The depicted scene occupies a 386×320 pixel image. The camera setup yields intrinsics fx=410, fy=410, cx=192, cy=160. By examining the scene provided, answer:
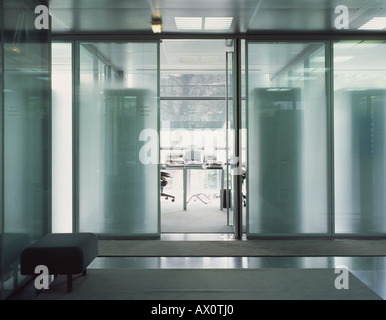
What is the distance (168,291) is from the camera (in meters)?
3.66

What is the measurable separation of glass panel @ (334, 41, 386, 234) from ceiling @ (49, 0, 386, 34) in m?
0.57

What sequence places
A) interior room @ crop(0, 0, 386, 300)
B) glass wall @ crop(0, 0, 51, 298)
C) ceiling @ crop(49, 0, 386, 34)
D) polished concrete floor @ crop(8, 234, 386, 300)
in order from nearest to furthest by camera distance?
glass wall @ crop(0, 0, 51, 298) → polished concrete floor @ crop(8, 234, 386, 300) → ceiling @ crop(49, 0, 386, 34) → interior room @ crop(0, 0, 386, 300)

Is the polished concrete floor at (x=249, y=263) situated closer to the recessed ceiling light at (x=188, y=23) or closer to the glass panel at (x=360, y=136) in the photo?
the glass panel at (x=360, y=136)

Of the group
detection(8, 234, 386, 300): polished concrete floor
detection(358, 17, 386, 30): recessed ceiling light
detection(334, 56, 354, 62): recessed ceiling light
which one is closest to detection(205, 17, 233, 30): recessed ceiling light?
detection(334, 56, 354, 62): recessed ceiling light

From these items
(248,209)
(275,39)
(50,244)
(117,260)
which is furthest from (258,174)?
(50,244)

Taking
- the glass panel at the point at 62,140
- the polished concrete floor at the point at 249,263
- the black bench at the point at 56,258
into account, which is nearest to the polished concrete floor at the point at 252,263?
the polished concrete floor at the point at 249,263

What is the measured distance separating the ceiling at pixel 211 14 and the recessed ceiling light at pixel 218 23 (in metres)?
→ 0.07

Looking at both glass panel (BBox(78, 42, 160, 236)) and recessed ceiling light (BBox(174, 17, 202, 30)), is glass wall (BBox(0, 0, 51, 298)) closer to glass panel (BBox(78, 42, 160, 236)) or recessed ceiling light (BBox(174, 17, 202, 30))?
glass panel (BBox(78, 42, 160, 236))

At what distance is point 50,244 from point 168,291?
113 centimetres

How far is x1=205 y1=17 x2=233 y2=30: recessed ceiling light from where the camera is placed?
5.26m

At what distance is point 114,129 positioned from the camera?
5.91 metres

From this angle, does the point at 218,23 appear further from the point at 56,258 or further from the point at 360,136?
the point at 56,258
